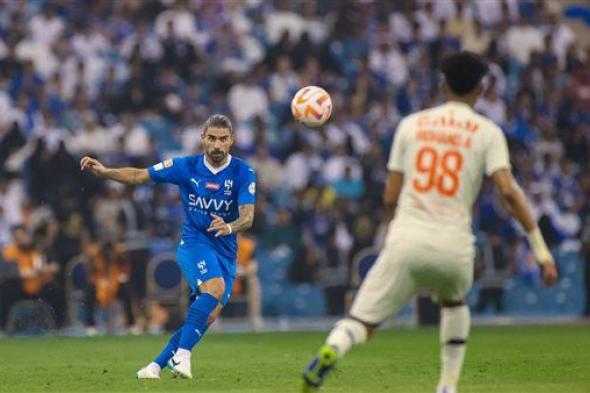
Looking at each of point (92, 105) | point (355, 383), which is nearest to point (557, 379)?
point (355, 383)

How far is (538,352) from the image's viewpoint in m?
16.4

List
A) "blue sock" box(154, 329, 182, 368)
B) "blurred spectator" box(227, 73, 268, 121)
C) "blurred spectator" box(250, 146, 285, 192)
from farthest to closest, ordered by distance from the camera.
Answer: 1. "blurred spectator" box(227, 73, 268, 121)
2. "blurred spectator" box(250, 146, 285, 192)
3. "blue sock" box(154, 329, 182, 368)

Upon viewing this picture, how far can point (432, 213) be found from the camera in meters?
8.95

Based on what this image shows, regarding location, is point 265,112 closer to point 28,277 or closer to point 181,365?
point 28,277

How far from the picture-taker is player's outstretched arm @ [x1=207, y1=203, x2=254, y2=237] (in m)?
12.4

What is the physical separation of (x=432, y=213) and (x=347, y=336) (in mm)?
928

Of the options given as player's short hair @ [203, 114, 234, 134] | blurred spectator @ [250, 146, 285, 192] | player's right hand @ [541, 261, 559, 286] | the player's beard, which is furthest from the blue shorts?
blurred spectator @ [250, 146, 285, 192]

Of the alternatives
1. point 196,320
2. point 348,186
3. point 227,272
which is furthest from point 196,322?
point 348,186

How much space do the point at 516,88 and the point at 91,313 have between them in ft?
36.3

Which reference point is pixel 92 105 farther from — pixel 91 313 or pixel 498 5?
pixel 498 5

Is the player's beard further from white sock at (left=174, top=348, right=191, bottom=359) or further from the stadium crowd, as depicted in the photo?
the stadium crowd

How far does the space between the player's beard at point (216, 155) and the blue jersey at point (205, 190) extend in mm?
100

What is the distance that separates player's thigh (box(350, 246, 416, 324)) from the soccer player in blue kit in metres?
3.60

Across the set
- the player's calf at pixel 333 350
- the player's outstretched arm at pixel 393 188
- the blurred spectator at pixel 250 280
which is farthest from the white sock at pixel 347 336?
the blurred spectator at pixel 250 280
